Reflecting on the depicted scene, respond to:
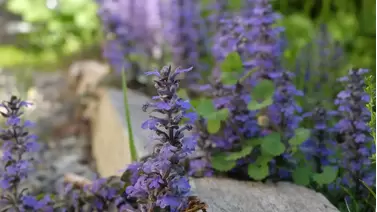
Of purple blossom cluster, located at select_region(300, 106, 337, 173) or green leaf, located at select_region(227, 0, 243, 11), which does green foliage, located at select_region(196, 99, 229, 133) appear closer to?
purple blossom cluster, located at select_region(300, 106, 337, 173)

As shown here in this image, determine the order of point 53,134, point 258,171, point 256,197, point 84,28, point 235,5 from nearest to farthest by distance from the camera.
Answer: point 256,197 < point 258,171 < point 53,134 < point 235,5 < point 84,28

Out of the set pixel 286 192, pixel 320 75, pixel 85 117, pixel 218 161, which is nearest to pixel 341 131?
pixel 286 192

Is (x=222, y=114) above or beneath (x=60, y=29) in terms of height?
beneath

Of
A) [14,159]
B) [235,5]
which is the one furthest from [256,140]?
[235,5]

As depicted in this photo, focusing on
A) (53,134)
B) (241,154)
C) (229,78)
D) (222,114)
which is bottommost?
(53,134)

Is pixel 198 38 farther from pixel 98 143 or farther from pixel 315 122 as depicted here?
pixel 315 122

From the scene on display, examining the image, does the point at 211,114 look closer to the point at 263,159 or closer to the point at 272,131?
the point at 263,159

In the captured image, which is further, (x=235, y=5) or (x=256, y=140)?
(x=235, y=5)
